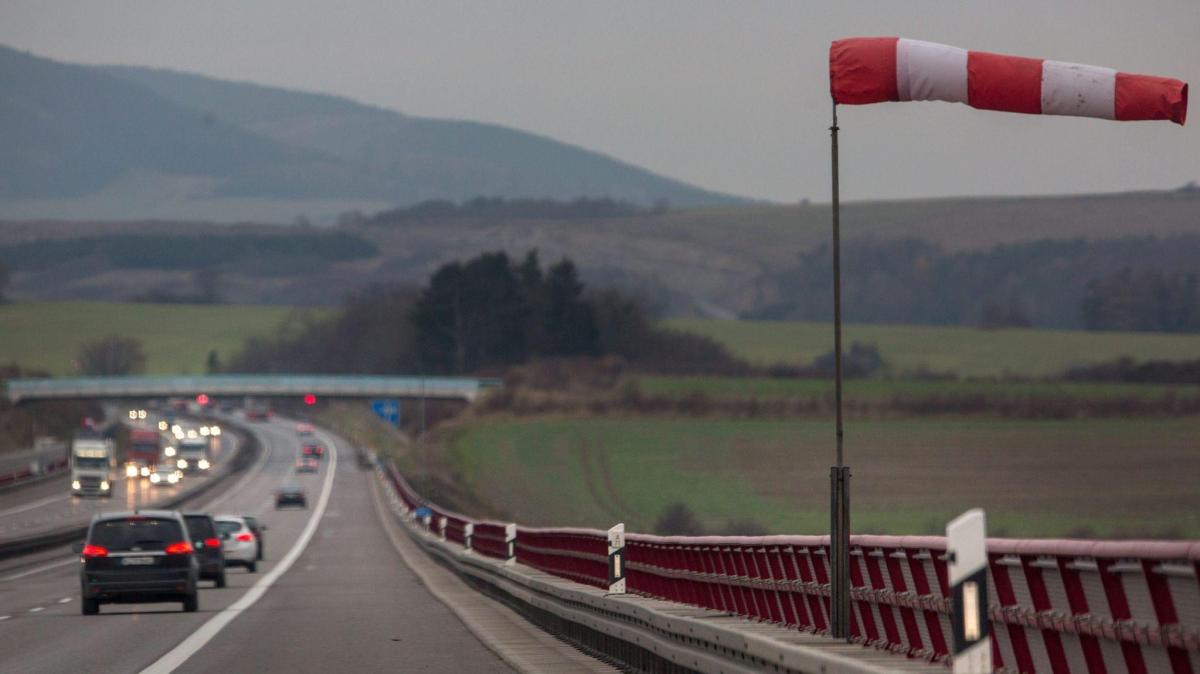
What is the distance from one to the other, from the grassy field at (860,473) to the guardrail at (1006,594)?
59.7 meters

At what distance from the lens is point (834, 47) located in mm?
13312

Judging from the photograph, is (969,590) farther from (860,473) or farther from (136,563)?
(860,473)

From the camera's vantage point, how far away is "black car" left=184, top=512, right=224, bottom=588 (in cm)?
3909

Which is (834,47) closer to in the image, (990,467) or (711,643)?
(711,643)

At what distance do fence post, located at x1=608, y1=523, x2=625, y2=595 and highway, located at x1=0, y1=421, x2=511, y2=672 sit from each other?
159 centimetres

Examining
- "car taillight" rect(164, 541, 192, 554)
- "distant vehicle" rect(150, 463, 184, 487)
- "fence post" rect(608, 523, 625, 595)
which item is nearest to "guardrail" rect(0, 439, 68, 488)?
"distant vehicle" rect(150, 463, 184, 487)

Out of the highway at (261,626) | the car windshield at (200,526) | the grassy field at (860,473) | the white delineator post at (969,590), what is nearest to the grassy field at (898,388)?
the grassy field at (860,473)

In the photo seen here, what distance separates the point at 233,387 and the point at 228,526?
411 feet

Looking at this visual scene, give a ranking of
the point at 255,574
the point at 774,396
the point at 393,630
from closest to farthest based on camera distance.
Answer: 1. the point at 393,630
2. the point at 255,574
3. the point at 774,396

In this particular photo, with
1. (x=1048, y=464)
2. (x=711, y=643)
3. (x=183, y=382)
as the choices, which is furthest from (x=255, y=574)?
(x=183, y=382)

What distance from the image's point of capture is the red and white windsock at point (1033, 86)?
1245 centimetres

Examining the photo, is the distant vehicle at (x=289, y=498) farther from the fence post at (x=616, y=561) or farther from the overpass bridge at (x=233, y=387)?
the fence post at (x=616, y=561)

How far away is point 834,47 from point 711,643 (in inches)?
172

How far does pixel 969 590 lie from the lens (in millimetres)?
8930
